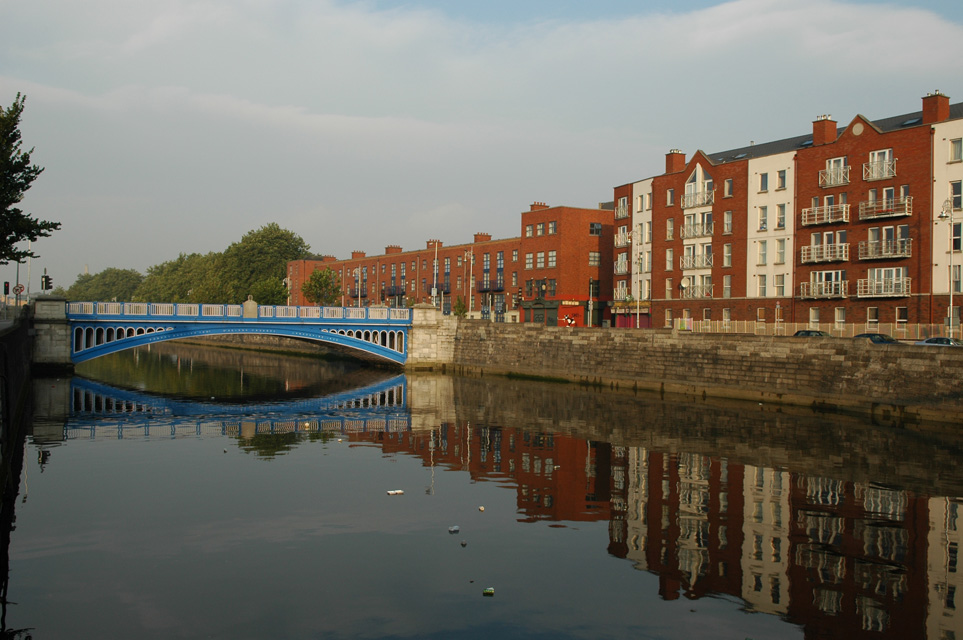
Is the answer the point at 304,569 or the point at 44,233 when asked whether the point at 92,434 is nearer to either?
the point at 44,233

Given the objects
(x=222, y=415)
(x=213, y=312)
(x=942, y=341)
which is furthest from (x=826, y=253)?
(x=213, y=312)

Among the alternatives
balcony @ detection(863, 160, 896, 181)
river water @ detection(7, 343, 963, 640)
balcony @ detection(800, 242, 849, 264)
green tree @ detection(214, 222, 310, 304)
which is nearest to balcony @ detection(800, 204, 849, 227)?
balcony @ detection(800, 242, 849, 264)

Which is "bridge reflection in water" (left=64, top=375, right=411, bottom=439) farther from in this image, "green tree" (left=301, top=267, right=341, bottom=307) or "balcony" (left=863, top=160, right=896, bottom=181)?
"green tree" (left=301, top=267, right=341, bottom=307)

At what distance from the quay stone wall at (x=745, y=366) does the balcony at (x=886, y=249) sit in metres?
13.1

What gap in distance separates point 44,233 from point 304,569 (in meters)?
30.3

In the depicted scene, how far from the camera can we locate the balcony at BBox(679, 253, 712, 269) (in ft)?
221

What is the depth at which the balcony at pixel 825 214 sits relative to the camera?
55.6 meters

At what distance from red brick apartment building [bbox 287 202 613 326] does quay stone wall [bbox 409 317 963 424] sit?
1603 cm

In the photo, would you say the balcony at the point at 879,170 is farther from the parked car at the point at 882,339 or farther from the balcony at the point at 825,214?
the parked car at the point at 882,339

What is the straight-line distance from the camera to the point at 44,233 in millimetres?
38844

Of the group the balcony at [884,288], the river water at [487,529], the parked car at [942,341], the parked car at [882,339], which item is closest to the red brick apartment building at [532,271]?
the balcony at [884,288]

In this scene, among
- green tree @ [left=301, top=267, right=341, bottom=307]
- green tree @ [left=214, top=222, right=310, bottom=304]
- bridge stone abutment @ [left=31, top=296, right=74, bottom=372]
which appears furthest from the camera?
green tree @ [left=214, top=222, right=310, bottom=304]

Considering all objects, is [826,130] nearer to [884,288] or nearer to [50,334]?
[884,288]

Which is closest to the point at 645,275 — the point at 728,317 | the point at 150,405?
the point at 728,317
